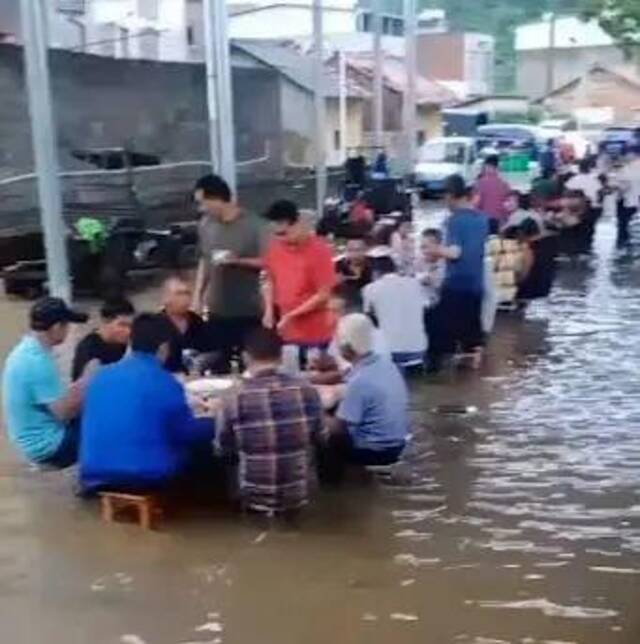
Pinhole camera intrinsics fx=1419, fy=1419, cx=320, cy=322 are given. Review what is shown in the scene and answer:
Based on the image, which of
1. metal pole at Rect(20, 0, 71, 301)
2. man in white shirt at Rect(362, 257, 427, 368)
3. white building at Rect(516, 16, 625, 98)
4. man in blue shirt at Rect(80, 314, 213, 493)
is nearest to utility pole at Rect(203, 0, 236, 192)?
metal pole at Rect(20, 0, 71, 301)

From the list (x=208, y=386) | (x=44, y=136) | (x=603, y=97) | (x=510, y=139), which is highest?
(x=44, y=136)

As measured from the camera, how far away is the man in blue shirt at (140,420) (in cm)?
677

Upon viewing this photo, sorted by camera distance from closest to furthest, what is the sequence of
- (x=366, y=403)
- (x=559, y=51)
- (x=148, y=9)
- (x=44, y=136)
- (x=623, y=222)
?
1. (x=366, y=403)
2. (x=44, y=136)
3. (x=623, y=222)
4. (x=148, y=9)
5. (x=559, y=51)

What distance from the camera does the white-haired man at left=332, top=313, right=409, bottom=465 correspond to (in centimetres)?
759

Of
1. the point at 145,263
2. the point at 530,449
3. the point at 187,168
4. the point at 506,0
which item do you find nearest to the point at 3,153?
the point at 145,263

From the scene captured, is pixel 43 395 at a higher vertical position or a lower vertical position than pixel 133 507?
higher

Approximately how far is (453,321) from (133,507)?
458 centimetres

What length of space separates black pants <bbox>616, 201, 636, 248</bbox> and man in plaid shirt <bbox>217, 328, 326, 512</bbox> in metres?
15.5

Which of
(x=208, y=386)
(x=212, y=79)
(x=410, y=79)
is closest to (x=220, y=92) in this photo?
(x=212, y=79)

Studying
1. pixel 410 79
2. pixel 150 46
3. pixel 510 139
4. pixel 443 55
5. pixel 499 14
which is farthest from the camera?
pixel 499 14

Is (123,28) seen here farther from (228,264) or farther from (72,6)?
(228,264)

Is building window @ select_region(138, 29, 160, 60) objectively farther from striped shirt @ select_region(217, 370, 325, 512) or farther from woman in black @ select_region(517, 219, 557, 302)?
striped shirt @ select_region(217, 370, 325, 512)

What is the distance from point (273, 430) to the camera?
22.1 feet

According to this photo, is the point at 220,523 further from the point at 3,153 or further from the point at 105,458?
the point at 3,153
